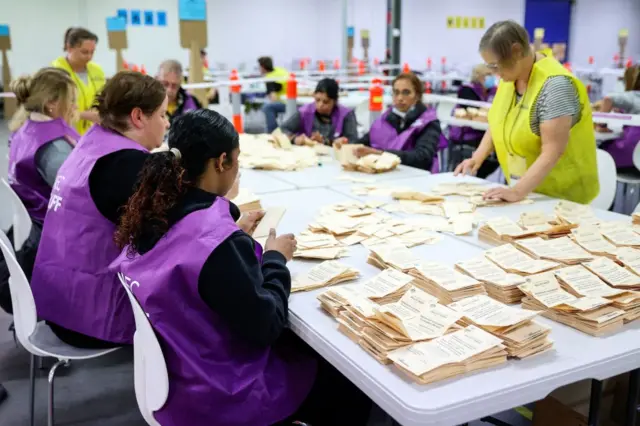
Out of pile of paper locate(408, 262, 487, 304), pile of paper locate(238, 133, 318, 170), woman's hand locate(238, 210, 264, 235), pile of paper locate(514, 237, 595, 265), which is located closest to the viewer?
Result: pile of paper locate(408, 262, 487, 304)

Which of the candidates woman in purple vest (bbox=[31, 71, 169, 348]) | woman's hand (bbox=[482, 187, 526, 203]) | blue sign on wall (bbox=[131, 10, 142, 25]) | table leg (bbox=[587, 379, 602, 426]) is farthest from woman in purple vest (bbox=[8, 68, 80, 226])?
blue sign on wall (bbox=[131, 10, 142, 25])

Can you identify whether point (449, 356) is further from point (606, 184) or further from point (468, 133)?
point (468, 133)

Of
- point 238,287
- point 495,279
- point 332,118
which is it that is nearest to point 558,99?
point 495,279

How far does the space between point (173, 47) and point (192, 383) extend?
10672 mm

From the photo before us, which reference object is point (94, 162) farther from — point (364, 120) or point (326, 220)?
point (364, 120)

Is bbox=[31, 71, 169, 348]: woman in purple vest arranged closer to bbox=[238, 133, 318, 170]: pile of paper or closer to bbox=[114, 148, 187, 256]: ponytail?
bbox=[114, 148, 187, 256]: ponytail

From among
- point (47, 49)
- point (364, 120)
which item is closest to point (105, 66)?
point (47, 49)

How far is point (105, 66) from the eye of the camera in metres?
10.9

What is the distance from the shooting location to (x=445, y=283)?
157cm

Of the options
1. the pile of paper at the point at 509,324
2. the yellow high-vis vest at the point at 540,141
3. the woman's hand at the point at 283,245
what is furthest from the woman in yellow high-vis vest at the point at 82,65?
the pile of paper at the point at 509,324

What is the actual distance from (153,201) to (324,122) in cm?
305

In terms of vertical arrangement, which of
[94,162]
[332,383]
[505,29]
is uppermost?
[505,29]

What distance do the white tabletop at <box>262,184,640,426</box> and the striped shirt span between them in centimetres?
118

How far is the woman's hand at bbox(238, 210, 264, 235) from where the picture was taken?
79.7 inches
